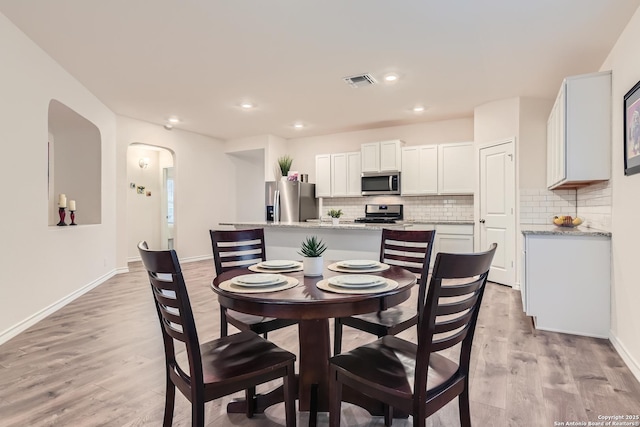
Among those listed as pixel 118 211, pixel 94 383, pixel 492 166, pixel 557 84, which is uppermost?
pixel 557 84

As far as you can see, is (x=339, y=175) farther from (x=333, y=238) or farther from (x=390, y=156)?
(x=333, y=238)

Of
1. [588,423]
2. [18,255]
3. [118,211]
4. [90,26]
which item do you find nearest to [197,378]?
[588,423]

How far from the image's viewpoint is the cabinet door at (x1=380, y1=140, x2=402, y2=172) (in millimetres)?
5914

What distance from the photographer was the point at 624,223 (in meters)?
2.48

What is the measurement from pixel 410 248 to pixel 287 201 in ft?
14.3

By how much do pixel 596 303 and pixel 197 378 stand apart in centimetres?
312

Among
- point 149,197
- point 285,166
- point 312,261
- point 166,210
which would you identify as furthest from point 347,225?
point 149,197

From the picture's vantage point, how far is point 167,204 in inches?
298

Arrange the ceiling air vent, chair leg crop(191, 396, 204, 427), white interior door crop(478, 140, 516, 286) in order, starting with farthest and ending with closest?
white interior door crop(478, 140, 516, 286) → the ceiling air vent → chair leg crop(191, 396, 204, 427)

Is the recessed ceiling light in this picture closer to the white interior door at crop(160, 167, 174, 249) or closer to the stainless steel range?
the stainless steel range

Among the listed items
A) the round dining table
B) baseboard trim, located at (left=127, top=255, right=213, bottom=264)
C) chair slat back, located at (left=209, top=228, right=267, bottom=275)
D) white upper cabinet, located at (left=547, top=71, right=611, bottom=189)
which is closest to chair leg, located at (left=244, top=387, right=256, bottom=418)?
the round dining table

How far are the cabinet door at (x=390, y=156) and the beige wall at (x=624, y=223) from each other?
325 cm

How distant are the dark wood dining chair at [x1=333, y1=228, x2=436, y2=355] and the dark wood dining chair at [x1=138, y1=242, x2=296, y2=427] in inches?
21.5

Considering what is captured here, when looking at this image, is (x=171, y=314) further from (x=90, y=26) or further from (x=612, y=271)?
(x=612, y=271)
